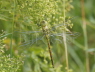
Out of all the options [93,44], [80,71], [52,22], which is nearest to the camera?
[52,22]

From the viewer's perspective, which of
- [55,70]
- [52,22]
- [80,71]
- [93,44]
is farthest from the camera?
[93,44]

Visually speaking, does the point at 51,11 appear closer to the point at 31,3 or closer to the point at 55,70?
the point at 31,3

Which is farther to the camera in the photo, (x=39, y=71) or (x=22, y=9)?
(x=39, y=71)

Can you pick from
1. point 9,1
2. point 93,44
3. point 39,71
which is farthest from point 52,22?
point 93,44

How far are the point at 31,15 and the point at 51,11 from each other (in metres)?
0.09

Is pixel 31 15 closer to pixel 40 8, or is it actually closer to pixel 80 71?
pixel 40 8

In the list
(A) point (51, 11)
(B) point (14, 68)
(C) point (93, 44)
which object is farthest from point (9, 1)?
(C) point (93, 44)

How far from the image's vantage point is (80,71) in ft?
6.22

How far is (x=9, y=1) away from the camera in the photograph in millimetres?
1143

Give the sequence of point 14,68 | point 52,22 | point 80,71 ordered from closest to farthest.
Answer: point 14,68
point 52,22
point 80,71

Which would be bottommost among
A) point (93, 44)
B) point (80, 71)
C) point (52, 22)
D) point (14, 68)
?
point (80, 71)

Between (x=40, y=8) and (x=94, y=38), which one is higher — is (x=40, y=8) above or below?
above

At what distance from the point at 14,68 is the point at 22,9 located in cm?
26

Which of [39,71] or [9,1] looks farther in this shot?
[39,71]
